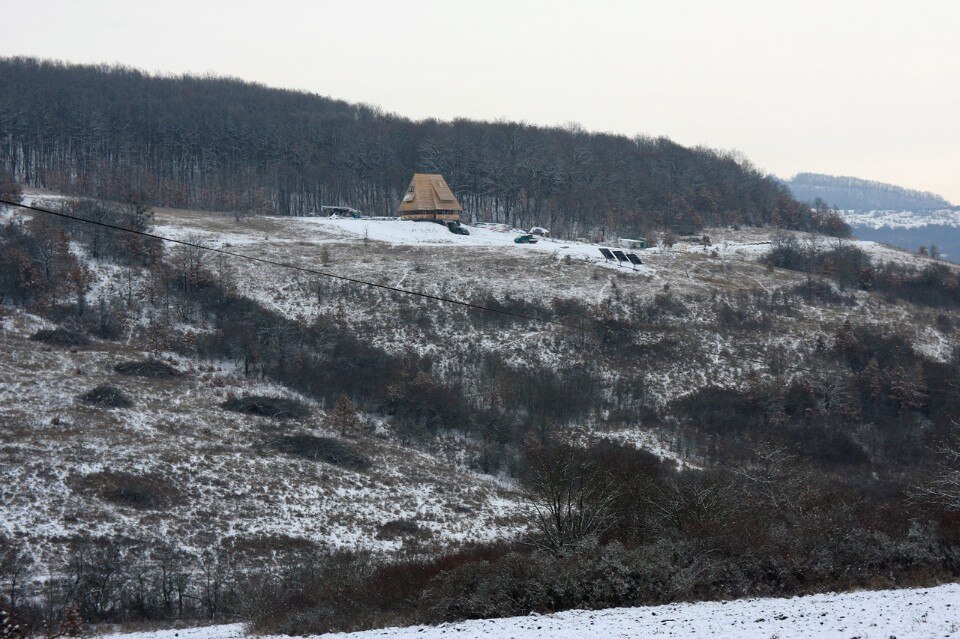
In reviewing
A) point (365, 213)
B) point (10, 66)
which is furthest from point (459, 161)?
point (10, 66)

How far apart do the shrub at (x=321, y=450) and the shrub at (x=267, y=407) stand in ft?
Answer: 11.5

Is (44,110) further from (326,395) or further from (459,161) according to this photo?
(326,395)

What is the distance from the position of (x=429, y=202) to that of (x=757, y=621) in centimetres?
8304

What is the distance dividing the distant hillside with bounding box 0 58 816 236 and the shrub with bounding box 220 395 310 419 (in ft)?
159

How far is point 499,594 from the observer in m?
17.2

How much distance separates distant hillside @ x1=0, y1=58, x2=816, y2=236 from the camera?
9888cm

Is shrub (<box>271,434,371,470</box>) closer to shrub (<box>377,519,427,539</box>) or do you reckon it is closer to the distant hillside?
shrub (<box>377,519,427,539</box>)

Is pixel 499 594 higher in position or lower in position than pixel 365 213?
lower

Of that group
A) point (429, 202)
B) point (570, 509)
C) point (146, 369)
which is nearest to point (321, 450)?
point (146, 369)

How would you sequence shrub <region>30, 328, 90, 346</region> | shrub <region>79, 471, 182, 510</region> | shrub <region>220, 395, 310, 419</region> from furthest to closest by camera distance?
shrub <region>30, 328, 90, 346</region>
shrub <region>220, 395, 310, 419</region>
shrub <region>79, 471, 182, 510</region>

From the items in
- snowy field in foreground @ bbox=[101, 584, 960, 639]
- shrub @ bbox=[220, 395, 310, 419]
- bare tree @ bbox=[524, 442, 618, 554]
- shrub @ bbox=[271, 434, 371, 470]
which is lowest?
shrub @ bbox=[271, 434, 371, 470]

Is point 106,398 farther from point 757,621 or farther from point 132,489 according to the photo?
point 757,621

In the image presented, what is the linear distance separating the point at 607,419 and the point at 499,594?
122 feet

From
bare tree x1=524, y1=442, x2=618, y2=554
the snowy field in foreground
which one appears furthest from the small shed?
the snowy field in foreground
